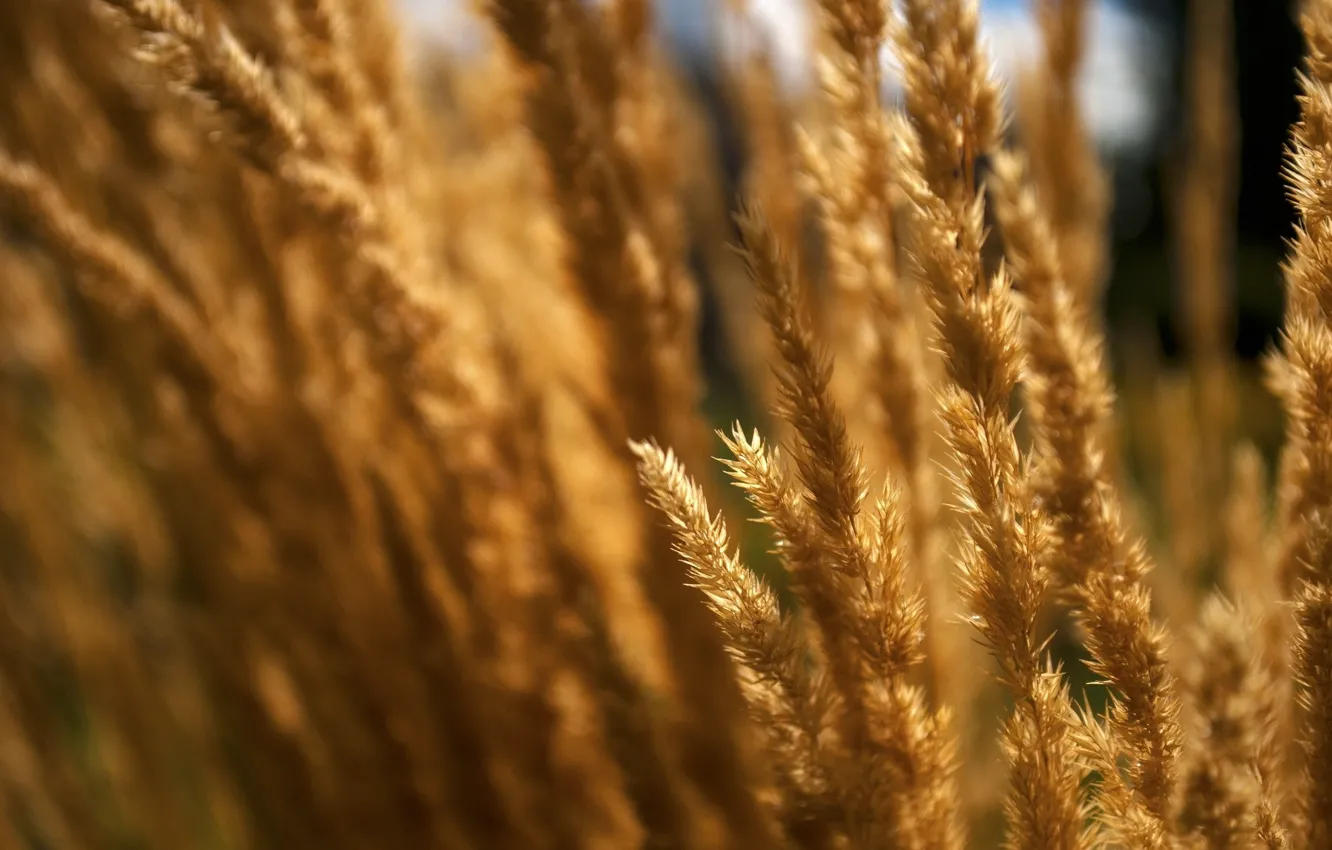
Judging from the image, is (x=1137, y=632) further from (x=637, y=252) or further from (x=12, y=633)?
(x=12, y=633)

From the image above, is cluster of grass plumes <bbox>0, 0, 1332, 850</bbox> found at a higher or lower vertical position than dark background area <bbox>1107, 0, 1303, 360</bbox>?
lower

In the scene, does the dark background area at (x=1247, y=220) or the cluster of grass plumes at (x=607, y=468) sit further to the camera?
the dark background area at (x=1247, y=220)

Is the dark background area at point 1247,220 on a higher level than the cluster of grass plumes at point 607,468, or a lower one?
higher

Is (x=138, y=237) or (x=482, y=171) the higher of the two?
(x=482, y=171)

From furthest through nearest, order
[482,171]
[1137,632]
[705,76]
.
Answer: [705,76] → [482,171] → [1137,632]

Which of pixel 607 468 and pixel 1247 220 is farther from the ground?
pixel 1247 220

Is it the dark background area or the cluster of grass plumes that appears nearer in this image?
the cluster of grass plumes

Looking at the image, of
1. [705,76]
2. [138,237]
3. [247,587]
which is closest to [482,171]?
[138,237]

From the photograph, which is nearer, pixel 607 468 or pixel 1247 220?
pixel 607 468
